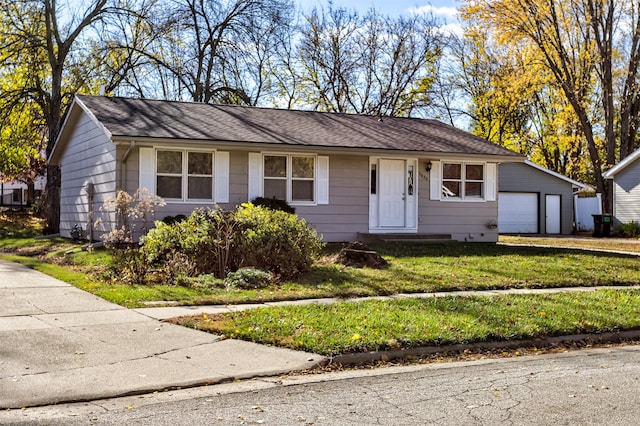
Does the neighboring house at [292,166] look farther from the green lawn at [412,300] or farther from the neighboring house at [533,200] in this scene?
the neighboring house at [533,200]

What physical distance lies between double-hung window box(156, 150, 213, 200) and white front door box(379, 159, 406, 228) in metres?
5.14

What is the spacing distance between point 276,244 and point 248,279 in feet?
3.83

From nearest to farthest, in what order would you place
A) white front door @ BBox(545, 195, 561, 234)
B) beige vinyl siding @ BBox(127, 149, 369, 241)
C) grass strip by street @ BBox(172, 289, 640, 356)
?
grass strip by street @ BBox(172, 289, 640, 356) → beige vinyl siding @ BBox(127, 149, 369, 241) → white front door @ BBox(545, 195, 561, 234)

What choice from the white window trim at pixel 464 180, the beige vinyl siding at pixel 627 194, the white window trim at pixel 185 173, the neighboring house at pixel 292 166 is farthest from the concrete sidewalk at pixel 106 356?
the beige vinyl siding at pixel 627 194

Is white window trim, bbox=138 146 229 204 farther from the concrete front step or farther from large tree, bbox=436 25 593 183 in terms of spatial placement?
large tree, bbox=436 25 593 183

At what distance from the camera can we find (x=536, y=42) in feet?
93.8

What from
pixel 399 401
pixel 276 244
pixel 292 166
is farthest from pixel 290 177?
pixel 399 401

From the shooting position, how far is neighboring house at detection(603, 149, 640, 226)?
3183 cm

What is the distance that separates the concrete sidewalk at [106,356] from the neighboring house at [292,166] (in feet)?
28.2

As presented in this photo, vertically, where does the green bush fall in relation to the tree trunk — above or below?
below

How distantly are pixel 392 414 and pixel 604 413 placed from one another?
167 cm

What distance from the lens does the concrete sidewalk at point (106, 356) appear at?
19.2ft

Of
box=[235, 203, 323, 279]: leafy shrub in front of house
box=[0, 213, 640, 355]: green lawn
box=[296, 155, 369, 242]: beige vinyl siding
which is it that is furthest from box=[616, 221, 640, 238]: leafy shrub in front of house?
box=[235, 203, 323, 279]: leafy shrub in front of house

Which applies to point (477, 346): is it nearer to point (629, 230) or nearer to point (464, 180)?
point (464, 180)
